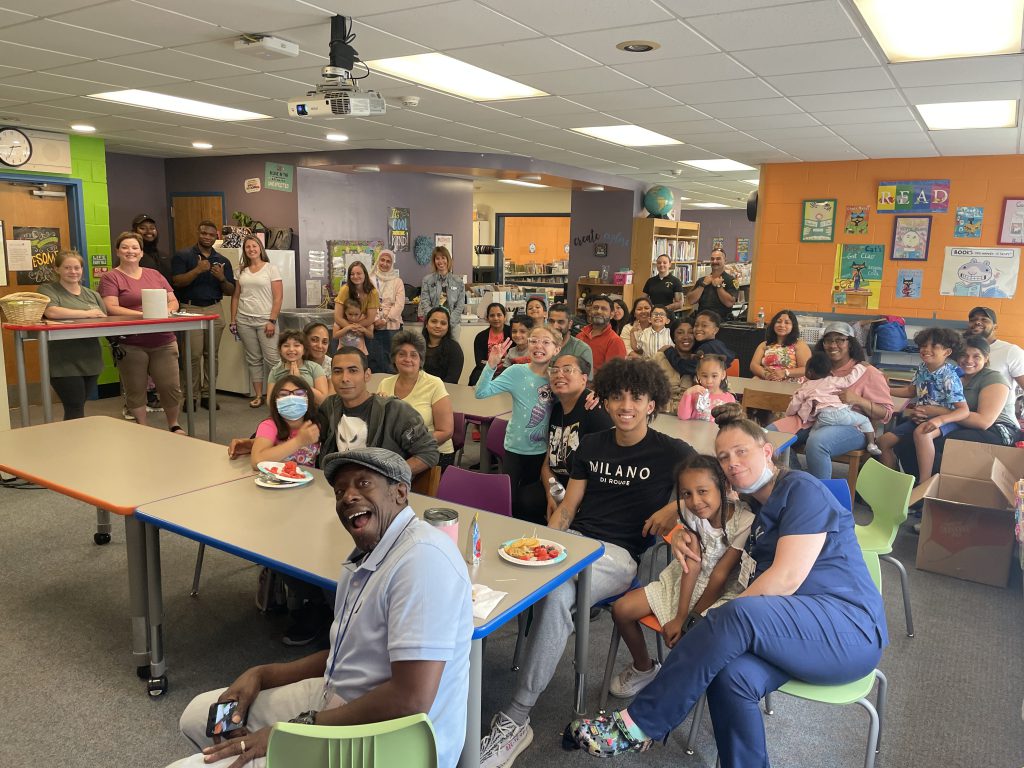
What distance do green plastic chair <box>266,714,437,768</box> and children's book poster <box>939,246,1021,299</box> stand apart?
7.23 m

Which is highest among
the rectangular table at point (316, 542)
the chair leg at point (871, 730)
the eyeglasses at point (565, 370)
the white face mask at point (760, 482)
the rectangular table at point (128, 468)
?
the eyeglasses at point (565, 370)

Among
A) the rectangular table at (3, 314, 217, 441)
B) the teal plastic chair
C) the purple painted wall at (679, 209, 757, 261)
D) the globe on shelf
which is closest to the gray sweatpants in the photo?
the teal plastic chair

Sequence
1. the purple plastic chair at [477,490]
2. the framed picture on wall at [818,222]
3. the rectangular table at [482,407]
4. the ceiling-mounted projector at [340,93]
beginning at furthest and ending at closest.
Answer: the framed picture on wall at [818,222]
the rectangular table at [482,407]
the ceiling-mounted projector at [340,93]
the purple plastic chair at [477,490]

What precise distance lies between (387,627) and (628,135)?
598 centimetres

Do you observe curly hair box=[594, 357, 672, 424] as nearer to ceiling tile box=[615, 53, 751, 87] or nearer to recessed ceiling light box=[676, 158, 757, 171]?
ceiling tile box=[615, 53, 751, 87]

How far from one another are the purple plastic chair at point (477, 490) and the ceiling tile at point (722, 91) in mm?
2889

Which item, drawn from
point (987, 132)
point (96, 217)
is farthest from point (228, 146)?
point (987, 132)

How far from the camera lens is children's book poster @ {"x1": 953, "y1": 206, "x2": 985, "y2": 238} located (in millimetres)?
6816

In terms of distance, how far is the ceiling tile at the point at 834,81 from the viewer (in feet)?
13.4

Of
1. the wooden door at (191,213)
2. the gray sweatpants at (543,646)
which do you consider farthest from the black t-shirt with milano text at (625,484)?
the wooden door at (191,213)

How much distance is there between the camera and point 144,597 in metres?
2.79

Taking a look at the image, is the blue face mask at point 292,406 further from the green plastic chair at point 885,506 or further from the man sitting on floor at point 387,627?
the green plastic chair at point 885,506

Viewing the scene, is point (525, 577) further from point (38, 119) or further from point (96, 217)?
point (96, 217)

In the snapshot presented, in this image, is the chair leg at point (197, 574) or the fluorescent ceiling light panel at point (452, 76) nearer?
the chair leg at point (197, 574)
